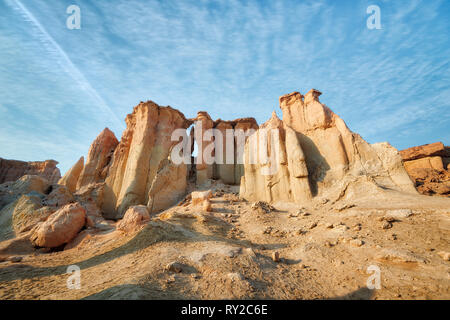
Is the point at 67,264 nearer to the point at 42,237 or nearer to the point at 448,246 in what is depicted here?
the point at 42,237

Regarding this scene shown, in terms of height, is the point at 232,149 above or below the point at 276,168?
above

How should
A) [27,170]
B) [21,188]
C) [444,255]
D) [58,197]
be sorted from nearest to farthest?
Result: 1. [444,255]
2. [58,197]
3. [21,188]
4. [27,170]

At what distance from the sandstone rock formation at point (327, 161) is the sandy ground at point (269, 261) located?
1.66m

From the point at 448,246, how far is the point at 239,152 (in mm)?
14977

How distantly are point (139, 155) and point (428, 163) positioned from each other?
23.3m

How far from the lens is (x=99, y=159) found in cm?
1942

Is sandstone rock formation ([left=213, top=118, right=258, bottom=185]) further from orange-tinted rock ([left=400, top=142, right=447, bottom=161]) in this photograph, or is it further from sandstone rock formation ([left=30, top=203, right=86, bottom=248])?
orange-tinted rock ([left=400, top=142, right=447, bottom=161])

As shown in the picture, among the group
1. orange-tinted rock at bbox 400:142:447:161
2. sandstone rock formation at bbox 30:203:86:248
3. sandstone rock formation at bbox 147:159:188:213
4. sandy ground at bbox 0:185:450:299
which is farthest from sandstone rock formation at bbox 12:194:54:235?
orange-tinted rock at bbox 400:142:447:161

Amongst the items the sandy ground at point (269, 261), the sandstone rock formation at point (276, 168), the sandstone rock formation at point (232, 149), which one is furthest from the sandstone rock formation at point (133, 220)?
the sandstone rock formation at point (232, 149)

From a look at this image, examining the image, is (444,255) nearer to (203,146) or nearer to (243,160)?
(243,160)

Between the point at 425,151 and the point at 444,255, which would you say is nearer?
the point at 444,255

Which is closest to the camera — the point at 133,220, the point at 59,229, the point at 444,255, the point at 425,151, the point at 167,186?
the point at 444,255

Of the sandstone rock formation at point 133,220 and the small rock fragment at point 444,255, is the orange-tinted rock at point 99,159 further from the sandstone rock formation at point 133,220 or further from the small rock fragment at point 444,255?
the small rock fragment at point 444,255

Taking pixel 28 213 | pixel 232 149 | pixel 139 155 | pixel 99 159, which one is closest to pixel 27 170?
pixel 99 159
